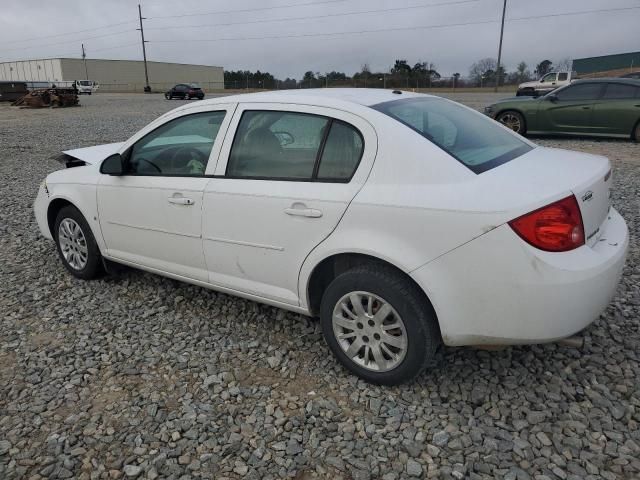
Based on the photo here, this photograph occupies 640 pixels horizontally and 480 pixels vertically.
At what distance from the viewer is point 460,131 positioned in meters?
3.05

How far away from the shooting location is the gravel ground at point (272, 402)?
93.6 inches

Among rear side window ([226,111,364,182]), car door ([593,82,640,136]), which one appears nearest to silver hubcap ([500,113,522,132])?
car door ([593,82,640,136])

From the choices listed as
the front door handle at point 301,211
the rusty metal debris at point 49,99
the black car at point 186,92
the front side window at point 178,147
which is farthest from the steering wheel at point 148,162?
the black car at point 186,92

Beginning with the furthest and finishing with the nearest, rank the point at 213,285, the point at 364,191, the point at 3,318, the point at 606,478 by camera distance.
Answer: the point at 3,318 → the point at 213,285 → the point at 364,191 → the point at 606,478

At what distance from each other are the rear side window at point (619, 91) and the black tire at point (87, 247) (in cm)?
1138

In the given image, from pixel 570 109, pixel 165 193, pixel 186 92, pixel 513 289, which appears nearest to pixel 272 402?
pixel 513 289

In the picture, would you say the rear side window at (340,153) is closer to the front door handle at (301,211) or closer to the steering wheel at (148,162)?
the front door handle at (301,211)

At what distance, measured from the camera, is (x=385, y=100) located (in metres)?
3.09

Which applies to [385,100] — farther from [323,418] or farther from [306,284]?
[323,418]

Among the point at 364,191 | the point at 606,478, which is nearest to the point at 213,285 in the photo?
the point at 364,191

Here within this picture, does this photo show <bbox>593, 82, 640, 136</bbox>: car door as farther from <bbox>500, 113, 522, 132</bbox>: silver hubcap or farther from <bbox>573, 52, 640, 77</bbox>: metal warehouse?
<bbox>573, 52, 640, 77</bbox>: metal warehouse

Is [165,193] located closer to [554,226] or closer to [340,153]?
[340,153]

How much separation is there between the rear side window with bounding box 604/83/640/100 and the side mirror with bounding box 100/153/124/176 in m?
11.2

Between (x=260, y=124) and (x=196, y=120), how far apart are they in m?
0.63
